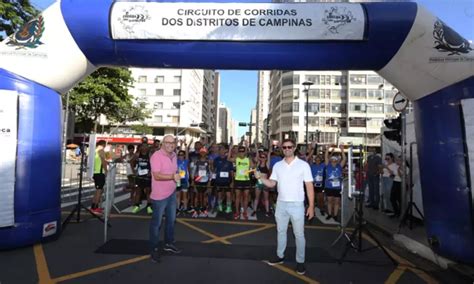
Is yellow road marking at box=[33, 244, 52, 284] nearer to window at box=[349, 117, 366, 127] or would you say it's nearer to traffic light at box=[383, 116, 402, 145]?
traffic light at box=[383, 116, 402, 145]

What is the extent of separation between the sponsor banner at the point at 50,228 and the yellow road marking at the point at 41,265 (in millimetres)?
227

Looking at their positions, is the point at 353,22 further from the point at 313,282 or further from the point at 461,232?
the point at 313,282

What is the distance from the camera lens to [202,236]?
6652 millimetres

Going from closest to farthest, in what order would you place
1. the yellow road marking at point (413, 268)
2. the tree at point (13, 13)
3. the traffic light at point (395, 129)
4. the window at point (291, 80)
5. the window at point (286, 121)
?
the yellow road marking at point (413, 268), the traffic light at point (395, 129), the tree at point (13, 13), the window at point (291, 80), the window at point (286, 121)

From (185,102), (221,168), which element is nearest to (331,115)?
(185,102)

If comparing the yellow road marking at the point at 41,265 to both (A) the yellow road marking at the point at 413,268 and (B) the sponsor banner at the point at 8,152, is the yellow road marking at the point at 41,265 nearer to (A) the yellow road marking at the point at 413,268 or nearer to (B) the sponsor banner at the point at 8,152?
(B) the sponsor banner at the point at 8,152

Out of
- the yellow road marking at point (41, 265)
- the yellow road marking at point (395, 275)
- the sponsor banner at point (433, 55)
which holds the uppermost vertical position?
the sponsor banner at point (433, 55)

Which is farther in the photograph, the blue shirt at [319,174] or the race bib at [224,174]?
the blue shirt at [319,174]

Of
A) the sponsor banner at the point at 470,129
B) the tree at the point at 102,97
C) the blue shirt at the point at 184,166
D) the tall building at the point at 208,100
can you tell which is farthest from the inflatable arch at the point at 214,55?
the tall building at the point at 208,100

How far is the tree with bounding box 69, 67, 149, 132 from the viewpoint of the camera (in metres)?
24.9

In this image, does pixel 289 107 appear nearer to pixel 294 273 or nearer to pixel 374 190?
pixel 374 190

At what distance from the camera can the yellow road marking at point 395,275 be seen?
461cm

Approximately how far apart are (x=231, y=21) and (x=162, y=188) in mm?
2958

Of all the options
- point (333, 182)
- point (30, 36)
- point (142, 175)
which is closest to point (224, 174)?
point (142, 175)
